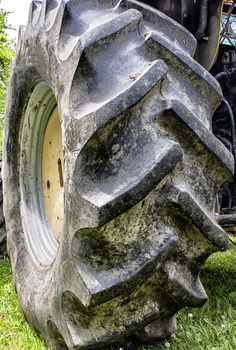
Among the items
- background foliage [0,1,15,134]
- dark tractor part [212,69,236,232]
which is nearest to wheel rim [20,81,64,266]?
dark tractor part [212,69,236,232]

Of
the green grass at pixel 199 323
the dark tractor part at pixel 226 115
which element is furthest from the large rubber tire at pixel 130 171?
the dark tractor part at pixel 226 115

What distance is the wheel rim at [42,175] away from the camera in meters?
1.75

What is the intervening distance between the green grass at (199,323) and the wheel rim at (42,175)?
0.92ft

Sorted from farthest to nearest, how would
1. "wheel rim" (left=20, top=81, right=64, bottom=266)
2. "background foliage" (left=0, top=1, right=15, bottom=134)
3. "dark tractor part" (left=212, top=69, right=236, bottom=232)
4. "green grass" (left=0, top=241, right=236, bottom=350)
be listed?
"background foliage" (left=0, top=1, right=15, bottom=134) < "dark tractor part" (left=212, top=69, right=236, bottom=232) < "wheel rim" (left=20, top=81, right=64, bottom=266) < "green grass" (left=0, top=241, right=236, bottom=350)

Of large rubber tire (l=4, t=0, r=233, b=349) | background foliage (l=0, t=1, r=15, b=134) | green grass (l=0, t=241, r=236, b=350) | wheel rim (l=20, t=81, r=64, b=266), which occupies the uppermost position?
large rubber tire (l=4, t=0, r=233, b=349)

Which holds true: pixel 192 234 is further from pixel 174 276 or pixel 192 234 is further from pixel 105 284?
pixel 105 284

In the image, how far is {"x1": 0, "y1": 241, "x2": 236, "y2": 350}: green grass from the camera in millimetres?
1409

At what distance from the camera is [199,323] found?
61.8 inches

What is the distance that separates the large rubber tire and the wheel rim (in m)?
0.43

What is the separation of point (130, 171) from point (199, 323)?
724 mm

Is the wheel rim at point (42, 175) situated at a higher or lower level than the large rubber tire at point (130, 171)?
lower

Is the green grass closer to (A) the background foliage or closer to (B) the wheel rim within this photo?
(B) the wheel rim

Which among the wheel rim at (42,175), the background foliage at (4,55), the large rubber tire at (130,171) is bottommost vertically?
the background foliage at (4,55)

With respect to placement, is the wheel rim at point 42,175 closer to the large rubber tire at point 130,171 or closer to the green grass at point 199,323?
the green grass at point 199,323
